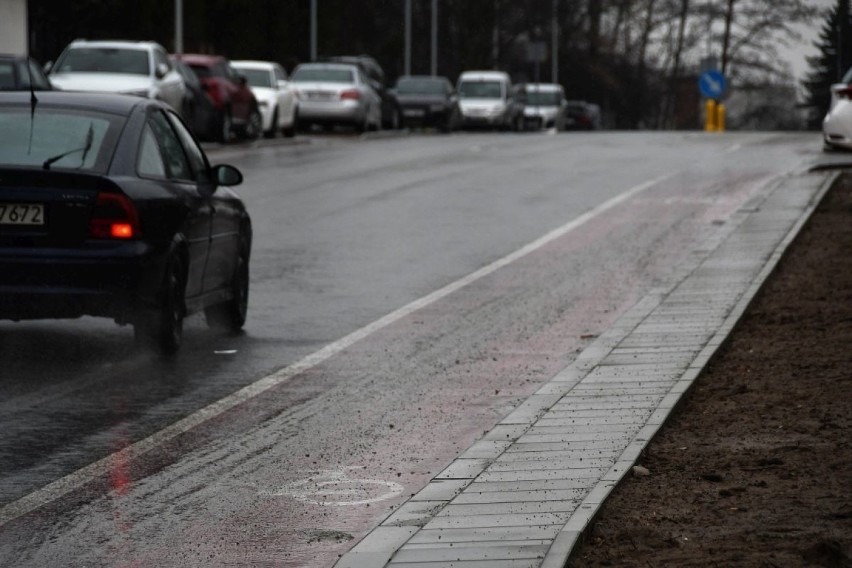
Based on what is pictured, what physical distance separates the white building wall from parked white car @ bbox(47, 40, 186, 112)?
10.5 metres

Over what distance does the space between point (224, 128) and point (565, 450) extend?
3180 cm

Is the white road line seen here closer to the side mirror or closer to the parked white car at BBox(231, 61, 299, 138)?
the side mirror

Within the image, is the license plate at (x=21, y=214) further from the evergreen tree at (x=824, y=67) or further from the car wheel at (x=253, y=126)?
the evergreen tree at (x=824, y=67)

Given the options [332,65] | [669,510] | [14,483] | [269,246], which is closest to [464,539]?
[669,510]

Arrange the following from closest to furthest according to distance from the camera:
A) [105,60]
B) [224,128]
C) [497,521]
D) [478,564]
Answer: [478,564], [497,521], [105,60], [224,128]

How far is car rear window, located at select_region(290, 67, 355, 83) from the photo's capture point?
4972cm

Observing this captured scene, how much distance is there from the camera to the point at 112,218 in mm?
11227

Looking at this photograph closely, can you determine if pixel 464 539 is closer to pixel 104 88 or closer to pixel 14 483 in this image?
pixel 14 483

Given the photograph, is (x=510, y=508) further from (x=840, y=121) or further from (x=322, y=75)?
(x=322, y=75)

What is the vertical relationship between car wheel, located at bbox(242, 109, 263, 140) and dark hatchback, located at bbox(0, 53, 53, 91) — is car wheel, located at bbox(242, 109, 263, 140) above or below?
below

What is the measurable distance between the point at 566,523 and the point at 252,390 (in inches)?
159

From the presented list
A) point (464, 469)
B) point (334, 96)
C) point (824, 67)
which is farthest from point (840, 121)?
point (824, 67)

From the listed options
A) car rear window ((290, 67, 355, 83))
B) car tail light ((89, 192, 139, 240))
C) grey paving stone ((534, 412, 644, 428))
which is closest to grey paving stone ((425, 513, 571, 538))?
grey paving stone ((534, 412, 644, 428))

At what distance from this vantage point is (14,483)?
7.92 m
